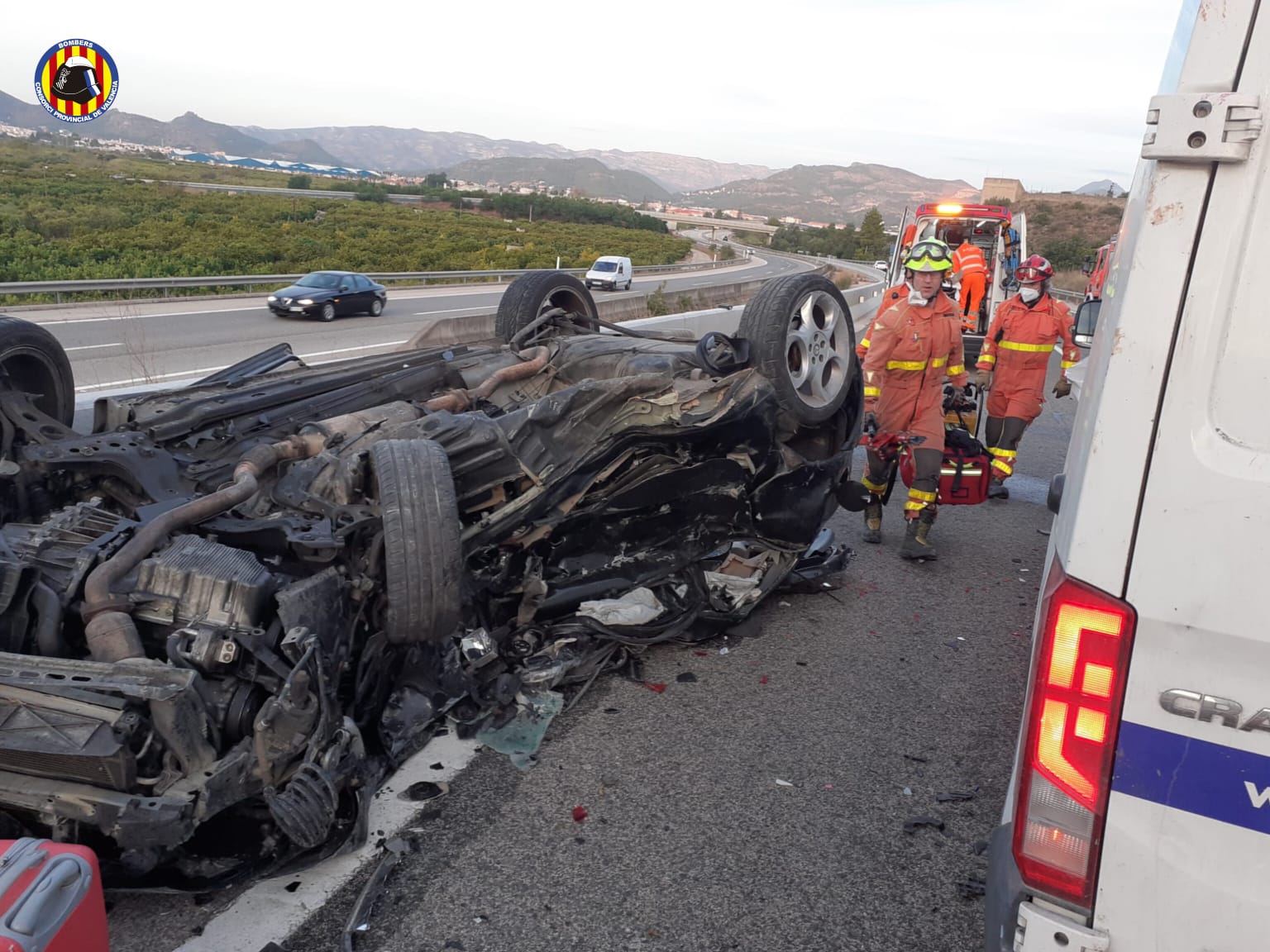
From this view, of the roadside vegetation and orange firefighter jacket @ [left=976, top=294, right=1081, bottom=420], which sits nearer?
orange firefighter jacket @ [left=976, top=294, right=1081, bottom=420]

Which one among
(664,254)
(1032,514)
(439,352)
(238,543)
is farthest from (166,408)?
(664,254)

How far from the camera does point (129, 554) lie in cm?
280

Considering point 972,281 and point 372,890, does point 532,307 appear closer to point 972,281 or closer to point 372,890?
point 372,890

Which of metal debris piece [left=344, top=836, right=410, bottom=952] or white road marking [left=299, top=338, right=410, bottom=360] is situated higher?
metal debris piece [left=344, top=836, right=410, bottom=952]

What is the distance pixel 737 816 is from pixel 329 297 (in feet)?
65.1

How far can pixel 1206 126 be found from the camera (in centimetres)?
139

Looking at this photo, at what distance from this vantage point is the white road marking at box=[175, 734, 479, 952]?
2416mm

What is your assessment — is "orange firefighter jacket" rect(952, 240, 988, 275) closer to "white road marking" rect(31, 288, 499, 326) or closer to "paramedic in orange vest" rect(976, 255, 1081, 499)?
"paramedic in orange vest" rect(976, 255, 1081, 499)

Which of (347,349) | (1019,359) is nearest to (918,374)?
(1019,359)

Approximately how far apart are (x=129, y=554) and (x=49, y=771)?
70 centimetres

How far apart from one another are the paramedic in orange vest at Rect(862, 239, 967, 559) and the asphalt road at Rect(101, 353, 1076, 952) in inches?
45.6

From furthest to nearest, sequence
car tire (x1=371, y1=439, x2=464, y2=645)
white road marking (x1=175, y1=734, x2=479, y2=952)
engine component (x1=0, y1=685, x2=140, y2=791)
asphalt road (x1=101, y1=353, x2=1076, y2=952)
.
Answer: car tire (x1=371, y1=439, x2=464, y2=645) < asphalt road (x1=101, y1=353, x2=1076, y2=952) < white road marking (x1=175, y1=734, x2=479, y2=952) < engine component (x1=0, y1=685, x2=140, y2=791)

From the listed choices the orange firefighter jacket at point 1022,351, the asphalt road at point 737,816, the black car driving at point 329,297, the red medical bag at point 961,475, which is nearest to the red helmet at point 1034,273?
the orange firefighter jacket at point 1022,351

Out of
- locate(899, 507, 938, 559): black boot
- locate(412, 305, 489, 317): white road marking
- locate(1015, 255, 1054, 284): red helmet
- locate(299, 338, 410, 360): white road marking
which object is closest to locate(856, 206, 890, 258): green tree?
locate(412, 305, 489, 317): white road marking
